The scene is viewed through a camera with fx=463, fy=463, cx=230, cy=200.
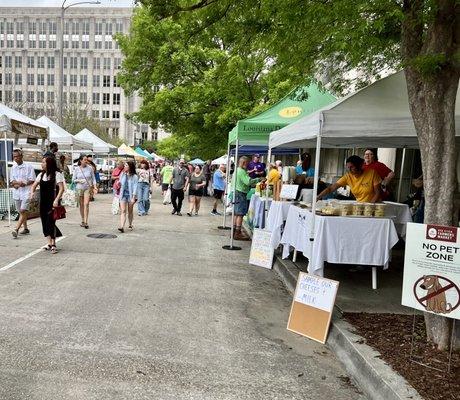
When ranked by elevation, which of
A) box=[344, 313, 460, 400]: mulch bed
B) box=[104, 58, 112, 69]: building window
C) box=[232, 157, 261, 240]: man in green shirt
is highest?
box=[104, 58, 112, 69]: building window

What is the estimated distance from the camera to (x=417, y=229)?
422cm

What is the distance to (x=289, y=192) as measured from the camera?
27.3 ft

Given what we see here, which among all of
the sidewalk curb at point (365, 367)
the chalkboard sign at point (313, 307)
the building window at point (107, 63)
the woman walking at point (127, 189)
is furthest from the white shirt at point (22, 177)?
the building window at point (107, 63)

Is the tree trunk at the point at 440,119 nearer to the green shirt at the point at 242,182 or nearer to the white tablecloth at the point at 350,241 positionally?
the white tablecloth at the point at 350,241

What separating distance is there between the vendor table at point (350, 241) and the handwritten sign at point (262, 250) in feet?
5.34

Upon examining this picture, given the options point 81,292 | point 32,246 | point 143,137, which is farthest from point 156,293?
point 143,137

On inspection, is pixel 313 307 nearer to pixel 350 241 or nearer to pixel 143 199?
pixel 350 241

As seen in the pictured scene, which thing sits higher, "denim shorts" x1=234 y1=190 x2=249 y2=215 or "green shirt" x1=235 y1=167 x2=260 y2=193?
"green shirt" x1=235 y1=167 x2=260 y2=193

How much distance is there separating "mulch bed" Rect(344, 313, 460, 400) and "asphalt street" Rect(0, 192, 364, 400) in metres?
0.46

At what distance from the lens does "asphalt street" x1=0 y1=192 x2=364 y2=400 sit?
3715mm

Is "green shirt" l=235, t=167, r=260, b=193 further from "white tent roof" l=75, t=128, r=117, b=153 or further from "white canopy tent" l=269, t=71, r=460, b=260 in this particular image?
"white tent roof" l=75, t=128, r=117, b=153

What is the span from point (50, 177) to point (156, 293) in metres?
3.71

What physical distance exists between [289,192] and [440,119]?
4037 mm

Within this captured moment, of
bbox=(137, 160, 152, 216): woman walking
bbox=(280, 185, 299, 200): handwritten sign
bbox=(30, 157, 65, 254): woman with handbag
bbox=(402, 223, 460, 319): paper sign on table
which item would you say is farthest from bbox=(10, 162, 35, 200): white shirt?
bbox=(402, 223, 460, 319): paper sign on table
